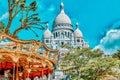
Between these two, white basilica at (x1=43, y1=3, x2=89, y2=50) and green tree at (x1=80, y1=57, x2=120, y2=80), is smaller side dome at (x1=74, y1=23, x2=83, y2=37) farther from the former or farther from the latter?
green tree at (x1=80, y1=57, x2=120, y2=80)

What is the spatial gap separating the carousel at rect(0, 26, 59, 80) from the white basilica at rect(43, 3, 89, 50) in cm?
9245

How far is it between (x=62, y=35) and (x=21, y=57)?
96.5 meters

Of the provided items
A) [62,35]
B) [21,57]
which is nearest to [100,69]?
[21,57]

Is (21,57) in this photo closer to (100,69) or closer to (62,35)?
(100,69)

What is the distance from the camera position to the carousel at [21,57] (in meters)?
11.0

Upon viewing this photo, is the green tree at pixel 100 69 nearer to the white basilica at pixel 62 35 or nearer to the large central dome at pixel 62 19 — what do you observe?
the white basilica at pixel 62 35

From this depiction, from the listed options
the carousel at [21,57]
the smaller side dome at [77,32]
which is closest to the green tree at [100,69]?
the carousel at [21,57]

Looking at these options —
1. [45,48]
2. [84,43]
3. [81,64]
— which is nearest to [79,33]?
[84,43]

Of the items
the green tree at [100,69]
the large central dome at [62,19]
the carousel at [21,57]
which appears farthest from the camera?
the large central dome at [62,19]

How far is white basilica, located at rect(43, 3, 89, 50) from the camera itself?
107m

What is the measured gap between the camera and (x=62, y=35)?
10788 centimetres

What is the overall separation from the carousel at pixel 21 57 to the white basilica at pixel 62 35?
303ft

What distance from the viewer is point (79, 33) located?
108 metres

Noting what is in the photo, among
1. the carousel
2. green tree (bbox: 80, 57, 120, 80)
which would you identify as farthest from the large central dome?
the carousel
